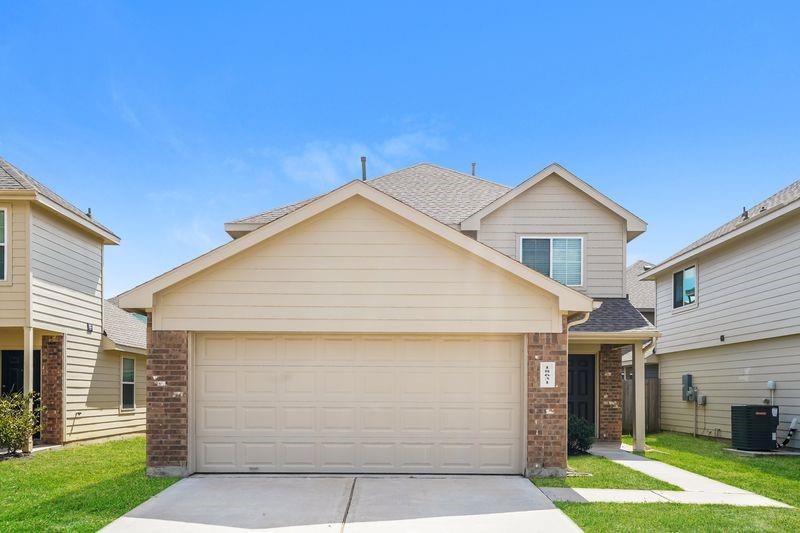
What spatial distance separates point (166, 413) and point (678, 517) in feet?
23.0

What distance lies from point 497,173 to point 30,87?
1407 cm

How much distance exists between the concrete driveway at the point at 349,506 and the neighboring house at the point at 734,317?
7947 mm

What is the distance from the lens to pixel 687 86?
15547mm

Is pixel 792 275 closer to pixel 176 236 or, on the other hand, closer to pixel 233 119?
pixel 233 119

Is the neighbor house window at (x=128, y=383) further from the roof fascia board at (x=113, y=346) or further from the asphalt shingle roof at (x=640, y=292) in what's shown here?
the asphalt shingle roof at (x=640, y=292)

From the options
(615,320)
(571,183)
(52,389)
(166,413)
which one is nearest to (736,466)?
(615,320)

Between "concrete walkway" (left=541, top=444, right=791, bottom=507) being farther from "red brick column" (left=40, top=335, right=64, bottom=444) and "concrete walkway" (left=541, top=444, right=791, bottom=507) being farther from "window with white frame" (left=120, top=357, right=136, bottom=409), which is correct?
"window with white frame" (left=120, top=357, right=136, bottom=409)

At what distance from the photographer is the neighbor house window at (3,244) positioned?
12.9 m

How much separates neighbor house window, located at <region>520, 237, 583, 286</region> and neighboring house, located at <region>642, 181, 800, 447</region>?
4000mm

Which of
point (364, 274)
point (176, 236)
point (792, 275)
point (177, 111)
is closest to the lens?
point (364, 274)

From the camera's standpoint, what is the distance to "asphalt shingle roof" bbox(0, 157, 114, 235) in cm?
1282

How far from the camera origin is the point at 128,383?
17.7 meters

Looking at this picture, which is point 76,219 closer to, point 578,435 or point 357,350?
point 357,350

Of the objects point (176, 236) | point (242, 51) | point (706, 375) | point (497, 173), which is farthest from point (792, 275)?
point (176, 236)
